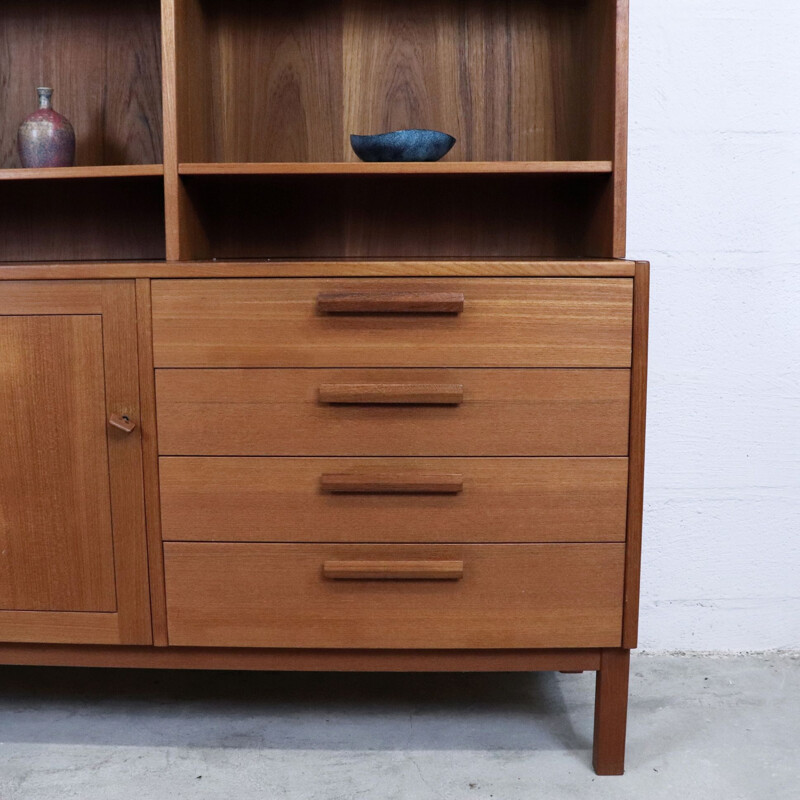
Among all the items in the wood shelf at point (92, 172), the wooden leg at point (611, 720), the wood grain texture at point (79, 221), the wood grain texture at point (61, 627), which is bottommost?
the wooden leg at point (611, 720)

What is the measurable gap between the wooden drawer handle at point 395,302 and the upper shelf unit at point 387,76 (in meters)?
0.57

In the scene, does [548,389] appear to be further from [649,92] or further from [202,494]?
[649,92]

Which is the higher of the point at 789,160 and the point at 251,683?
the point at 789,160

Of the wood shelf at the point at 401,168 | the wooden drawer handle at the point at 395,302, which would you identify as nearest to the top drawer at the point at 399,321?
the wooden drawer handle at the point at 395,302

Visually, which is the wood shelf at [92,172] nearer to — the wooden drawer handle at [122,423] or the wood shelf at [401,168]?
the wood shelf at [401,168]

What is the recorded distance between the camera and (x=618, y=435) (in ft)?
4.91

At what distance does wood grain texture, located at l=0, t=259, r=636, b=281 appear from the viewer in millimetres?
1460

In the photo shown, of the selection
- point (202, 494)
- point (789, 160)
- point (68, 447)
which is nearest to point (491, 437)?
point (202, 494)

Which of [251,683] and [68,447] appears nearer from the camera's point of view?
[68,447]

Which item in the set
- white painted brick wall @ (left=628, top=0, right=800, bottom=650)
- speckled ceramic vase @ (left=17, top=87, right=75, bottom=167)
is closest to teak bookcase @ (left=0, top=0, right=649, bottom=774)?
speckled ceramic vase @ (left=17, top=87, right=75, bottom=167)

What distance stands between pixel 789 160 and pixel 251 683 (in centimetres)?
166

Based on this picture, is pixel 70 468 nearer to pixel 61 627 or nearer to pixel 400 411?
pixel 61 627

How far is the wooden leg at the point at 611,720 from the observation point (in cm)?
158

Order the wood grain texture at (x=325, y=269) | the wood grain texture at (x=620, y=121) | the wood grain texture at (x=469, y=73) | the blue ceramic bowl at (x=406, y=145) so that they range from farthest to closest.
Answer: the wood grain texture at (x=469, y=73) < the blue ceramic bowl at (x=406, y=145) < the wood grain texture at (x=620, y=121) < the wood grain texture at (x=325, y=269)
